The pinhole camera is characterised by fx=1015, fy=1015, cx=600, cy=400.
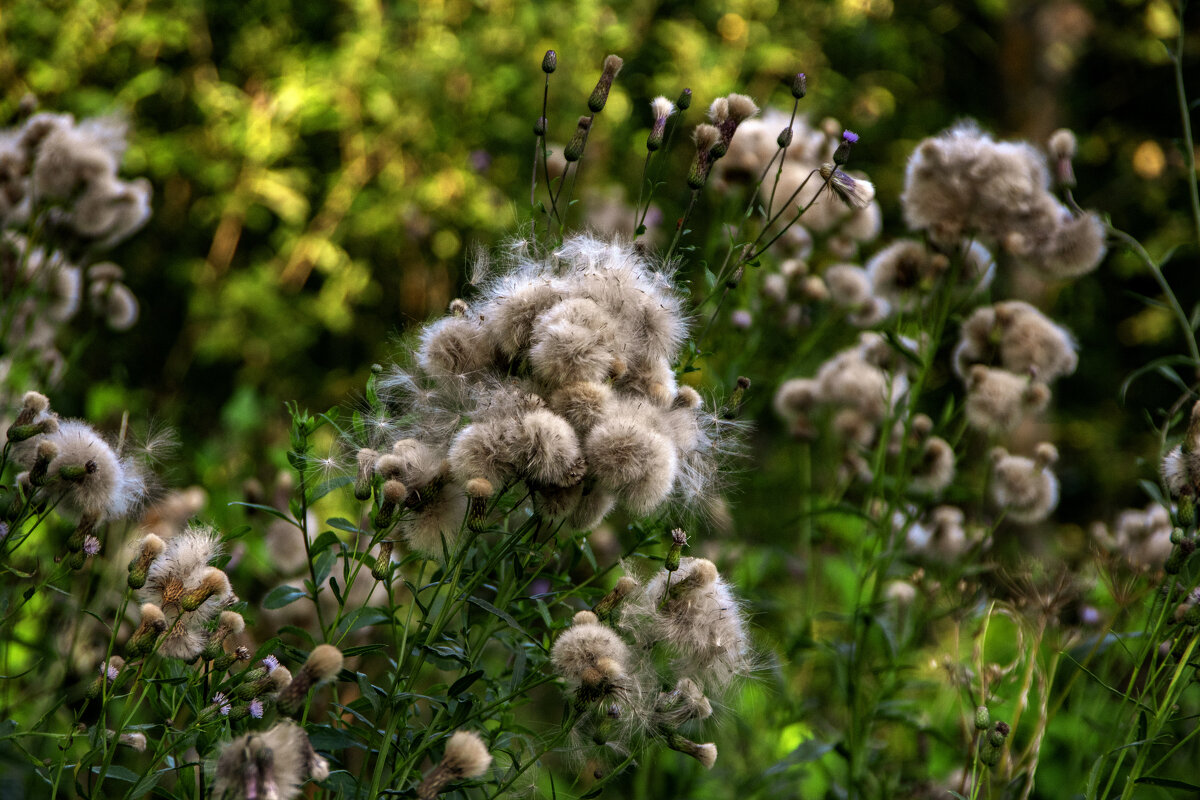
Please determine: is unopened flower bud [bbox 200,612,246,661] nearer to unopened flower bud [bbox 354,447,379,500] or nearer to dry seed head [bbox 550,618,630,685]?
unopened flower bud [bbox 354,447,379,500]

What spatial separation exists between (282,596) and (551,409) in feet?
1.70

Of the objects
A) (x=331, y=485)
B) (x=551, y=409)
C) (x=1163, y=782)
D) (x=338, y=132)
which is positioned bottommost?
(x=1163, y=782)

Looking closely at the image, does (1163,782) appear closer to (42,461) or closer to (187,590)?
(187,590)

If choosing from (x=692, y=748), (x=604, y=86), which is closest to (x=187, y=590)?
(x=692, y=748)

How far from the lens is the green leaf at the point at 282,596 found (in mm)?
1432

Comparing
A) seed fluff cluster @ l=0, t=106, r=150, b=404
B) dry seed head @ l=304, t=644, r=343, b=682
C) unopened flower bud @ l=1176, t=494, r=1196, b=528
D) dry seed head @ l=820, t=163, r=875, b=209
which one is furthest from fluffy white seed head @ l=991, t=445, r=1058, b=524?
seed fluff cluster @ l=0, t=106, r=150, b=404

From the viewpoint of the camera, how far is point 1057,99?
6.55m

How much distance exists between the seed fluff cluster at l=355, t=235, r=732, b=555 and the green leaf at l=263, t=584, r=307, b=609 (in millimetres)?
220

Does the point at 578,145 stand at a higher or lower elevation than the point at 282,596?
higher

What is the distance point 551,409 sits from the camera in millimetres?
1252

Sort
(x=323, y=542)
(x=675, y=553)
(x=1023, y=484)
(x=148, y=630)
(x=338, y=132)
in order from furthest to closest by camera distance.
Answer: (x=338, y=132) → (x=1023, y=484) → (x=323, y=542) → (x=675, y=553) → (x=148, y=630)

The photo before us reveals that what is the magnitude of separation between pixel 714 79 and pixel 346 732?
4.02 meters

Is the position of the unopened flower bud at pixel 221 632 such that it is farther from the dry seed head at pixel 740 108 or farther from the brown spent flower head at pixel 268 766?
the dry seed head at pixel 740 108

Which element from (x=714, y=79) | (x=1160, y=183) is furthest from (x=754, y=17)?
(x=1160, y=183)
